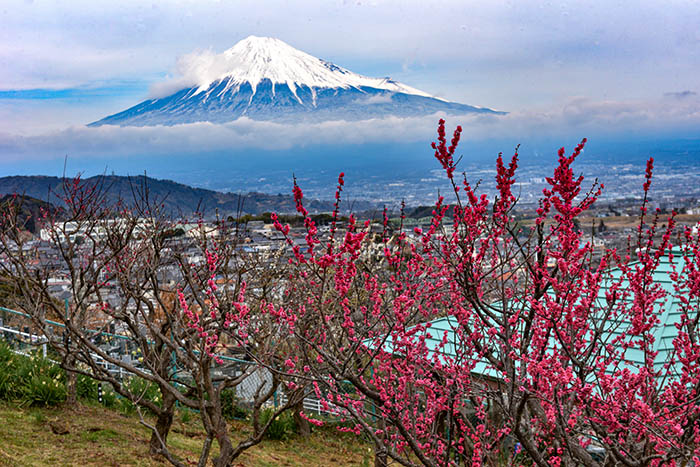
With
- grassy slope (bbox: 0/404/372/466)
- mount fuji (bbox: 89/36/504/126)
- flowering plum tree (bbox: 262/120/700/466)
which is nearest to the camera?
flowering plum tree (bbox: 262/120/700/466)

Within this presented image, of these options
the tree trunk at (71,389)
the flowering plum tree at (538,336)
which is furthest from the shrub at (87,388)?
the flowering plum tree at (538,336)

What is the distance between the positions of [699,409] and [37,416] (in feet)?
24.0

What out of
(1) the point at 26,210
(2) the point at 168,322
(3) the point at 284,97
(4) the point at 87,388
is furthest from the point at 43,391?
(3) the point at 284,97

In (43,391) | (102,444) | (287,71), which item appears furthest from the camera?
(287,71)

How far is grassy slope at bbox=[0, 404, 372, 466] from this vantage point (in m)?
6.29

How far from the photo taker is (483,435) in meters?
4.57

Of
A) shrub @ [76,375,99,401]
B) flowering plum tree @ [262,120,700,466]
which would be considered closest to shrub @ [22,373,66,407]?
shrub @ [76,375,99,401]

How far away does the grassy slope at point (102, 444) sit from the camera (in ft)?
20.6

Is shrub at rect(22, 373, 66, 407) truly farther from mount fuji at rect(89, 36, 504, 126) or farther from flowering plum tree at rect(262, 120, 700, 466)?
mount fuji at rect(89, 36, 504, 126)

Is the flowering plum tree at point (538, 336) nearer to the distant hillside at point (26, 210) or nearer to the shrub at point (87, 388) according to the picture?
the distant hillside at point (26, 210)

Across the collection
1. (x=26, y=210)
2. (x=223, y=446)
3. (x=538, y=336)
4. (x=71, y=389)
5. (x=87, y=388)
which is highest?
(x=26, y=210)

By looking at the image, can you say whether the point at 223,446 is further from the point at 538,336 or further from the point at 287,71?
the point at 287,71

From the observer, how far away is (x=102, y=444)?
686 cm

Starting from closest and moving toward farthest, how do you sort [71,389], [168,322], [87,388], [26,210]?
[168,322] → [71,389] → [87,388] → [26,210]
